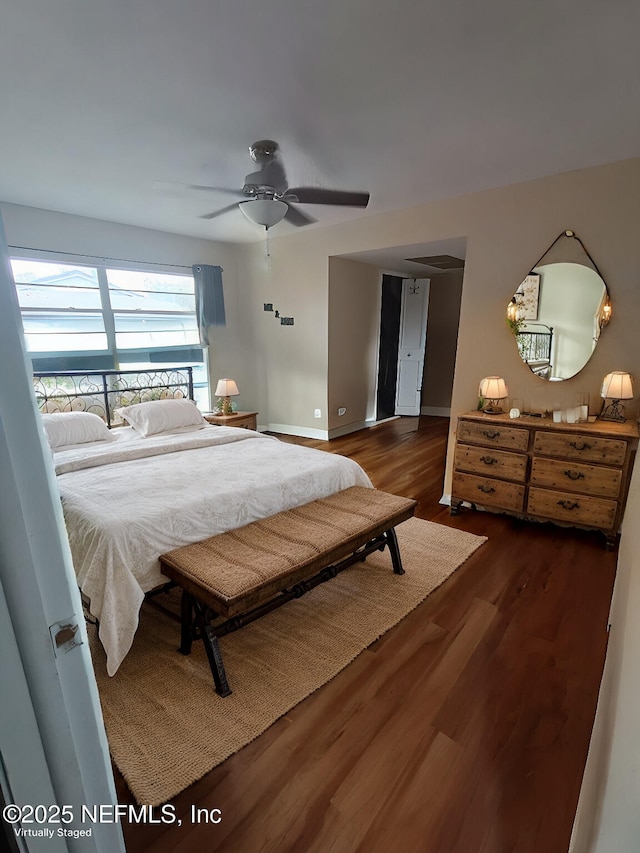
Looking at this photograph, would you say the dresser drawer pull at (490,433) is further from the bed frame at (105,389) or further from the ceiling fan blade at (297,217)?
the bed frame at (105,389)

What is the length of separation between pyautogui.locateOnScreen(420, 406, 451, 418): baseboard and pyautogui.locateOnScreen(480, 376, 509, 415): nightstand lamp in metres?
3.99

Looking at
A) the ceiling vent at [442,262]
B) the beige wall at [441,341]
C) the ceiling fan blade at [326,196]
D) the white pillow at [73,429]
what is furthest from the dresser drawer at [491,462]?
the beige wall at [441,341]

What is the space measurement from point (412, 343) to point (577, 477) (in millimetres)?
4261

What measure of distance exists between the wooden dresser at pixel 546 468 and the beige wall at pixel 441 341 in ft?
13.4

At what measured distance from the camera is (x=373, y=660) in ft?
6.26

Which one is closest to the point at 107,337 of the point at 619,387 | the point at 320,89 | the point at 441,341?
the point at 320,89

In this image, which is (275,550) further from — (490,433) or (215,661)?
(490,433)

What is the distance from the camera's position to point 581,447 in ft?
9.34

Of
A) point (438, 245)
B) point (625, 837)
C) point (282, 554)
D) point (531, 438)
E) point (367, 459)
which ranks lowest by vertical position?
point (367, 459)

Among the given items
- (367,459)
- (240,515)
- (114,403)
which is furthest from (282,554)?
(114,403)

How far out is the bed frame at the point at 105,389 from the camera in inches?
156

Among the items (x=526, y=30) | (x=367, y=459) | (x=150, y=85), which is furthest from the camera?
(x=367, y=459)

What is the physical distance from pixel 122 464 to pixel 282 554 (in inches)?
58.2

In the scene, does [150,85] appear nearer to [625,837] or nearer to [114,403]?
[625,837]
